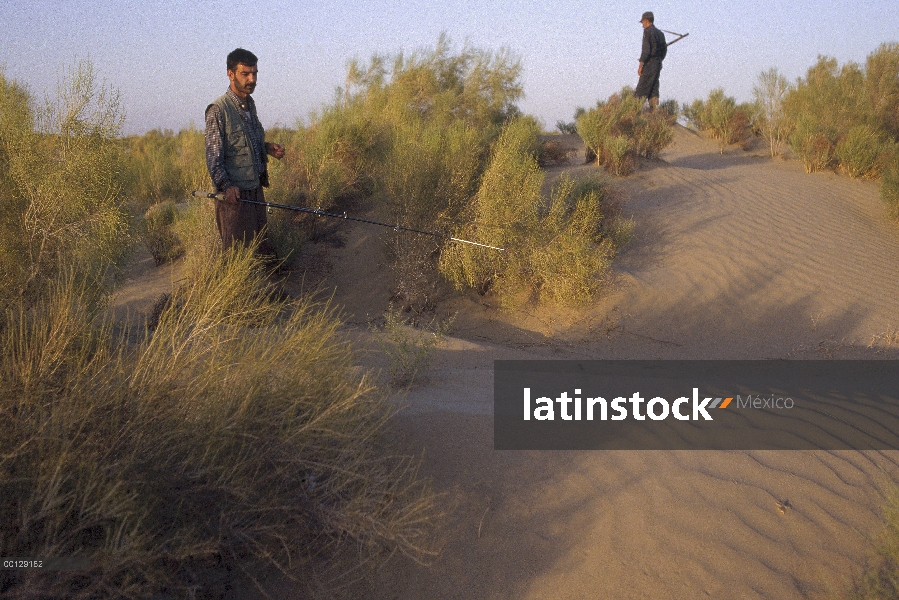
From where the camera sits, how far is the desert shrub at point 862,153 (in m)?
13.7

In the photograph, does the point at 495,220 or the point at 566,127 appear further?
the point at 566,127

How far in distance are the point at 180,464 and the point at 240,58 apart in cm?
440

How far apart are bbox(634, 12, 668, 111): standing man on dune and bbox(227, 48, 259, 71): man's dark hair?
452 inches

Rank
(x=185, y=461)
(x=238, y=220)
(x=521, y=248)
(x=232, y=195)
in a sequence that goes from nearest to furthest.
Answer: (x=185, y=461) < (x=232, y=195) < (x=238, y=220) < (x=521, y=248)

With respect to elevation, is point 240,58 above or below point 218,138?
above

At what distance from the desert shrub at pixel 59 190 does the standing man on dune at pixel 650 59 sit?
12547 mm

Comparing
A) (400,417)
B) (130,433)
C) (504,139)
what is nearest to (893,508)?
(400,417)

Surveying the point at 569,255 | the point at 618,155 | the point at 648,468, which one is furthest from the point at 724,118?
the point at 648,468

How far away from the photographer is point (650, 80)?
1620 centimetres

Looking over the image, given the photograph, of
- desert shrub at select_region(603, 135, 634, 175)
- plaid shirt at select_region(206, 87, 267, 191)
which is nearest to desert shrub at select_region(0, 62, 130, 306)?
plaid shirt at select_region(206, 87, 267, 191)

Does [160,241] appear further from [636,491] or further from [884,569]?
[884,569]
